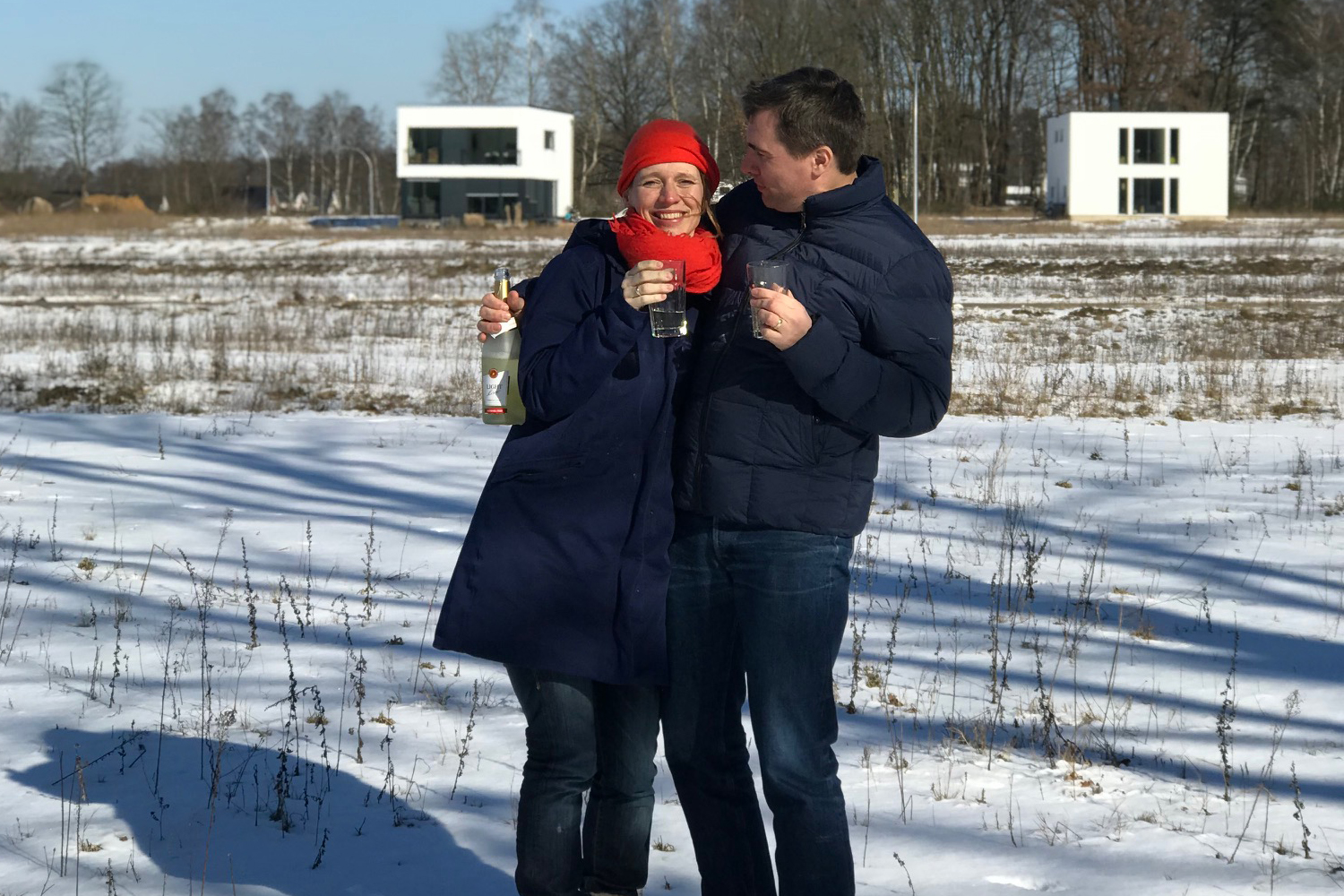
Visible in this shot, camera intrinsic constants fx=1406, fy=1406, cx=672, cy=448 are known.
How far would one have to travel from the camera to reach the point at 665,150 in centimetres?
268

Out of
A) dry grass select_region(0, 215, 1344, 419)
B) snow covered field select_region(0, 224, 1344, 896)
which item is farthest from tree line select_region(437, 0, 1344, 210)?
snow covered field select_region(0, 224, 1344, 896)

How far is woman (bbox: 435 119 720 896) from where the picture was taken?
106 inches

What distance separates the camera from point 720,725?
2879mm

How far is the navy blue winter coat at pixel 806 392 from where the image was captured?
8.79 feet

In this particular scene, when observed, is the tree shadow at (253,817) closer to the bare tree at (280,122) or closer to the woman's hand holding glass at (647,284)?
the woman's hand holding glass at (647,284)

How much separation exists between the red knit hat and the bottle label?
0.45 meters

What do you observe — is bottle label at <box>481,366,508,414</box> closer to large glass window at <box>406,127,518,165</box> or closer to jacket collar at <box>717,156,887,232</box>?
jacket collar at <box>717,156,887,232</box>

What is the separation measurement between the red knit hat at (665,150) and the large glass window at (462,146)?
6505 centimetres

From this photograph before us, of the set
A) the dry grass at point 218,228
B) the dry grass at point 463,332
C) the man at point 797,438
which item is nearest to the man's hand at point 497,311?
the man at point 797,438

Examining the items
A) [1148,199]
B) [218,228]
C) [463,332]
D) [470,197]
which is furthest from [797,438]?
[470,197]

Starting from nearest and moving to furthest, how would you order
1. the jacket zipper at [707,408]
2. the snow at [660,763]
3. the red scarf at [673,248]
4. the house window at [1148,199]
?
the red scarf at [673,248]
the jacket zipper at [707,408]
the snow at [660,763]
the house window at [1148,199]

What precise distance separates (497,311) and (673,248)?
0.41m

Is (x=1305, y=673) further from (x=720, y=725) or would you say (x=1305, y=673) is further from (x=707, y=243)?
Result: (x=707, y=243)

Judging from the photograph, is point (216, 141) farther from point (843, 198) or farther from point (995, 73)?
point (843, 198)
